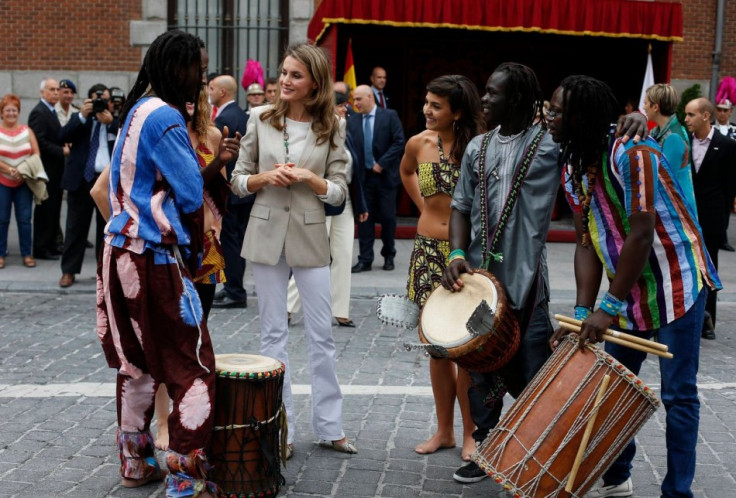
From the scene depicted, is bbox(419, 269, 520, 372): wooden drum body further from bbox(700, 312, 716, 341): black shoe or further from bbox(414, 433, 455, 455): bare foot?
bbox(700, 312, 716, 341): black shoe

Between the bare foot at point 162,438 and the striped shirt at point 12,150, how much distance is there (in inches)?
271

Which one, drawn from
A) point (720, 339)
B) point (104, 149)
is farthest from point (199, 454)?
point (104, 149)

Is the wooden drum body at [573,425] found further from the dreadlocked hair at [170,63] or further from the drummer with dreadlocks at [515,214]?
the dreadlocked hair at [170,63]

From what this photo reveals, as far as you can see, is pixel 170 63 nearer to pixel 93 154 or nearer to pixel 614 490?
pixel 614 490

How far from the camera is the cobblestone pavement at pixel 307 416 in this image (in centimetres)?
466

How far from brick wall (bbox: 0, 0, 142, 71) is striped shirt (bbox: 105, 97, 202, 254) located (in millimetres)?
12849

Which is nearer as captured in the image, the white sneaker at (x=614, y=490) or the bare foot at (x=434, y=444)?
the white sneaker at (x=614, y=490)

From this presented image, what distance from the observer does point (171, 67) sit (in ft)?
13.9

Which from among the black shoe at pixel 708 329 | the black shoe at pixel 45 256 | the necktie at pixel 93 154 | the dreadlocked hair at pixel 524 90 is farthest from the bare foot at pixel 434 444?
the black shoe at pixel 45 256

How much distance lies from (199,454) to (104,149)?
618 centimetres

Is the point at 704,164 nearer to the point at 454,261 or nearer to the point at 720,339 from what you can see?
the point at 720,339

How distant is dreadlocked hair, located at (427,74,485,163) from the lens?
16.9 ft

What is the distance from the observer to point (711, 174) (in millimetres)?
8578

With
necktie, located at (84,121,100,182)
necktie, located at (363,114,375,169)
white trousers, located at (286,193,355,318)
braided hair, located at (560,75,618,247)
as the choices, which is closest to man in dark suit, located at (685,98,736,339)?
white trousers, located at (286,193,355,318)
